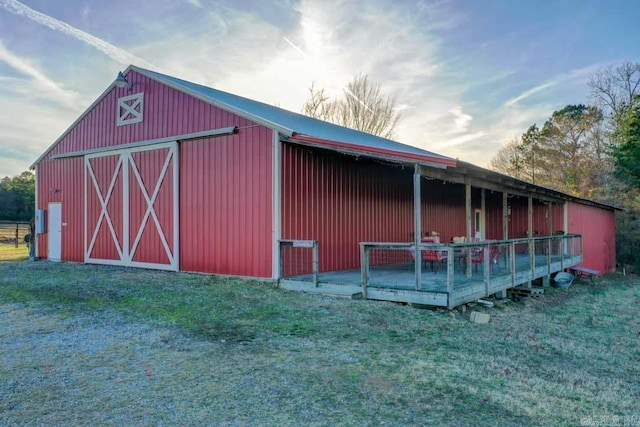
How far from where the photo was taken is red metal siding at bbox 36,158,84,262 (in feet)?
42.9

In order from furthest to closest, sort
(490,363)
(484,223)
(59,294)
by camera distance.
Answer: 1. (484,223)
2. (59,294)
3. (490,363)

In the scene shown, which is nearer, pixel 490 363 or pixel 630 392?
pixel 630 392

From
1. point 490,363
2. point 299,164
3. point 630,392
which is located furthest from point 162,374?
point 299,164

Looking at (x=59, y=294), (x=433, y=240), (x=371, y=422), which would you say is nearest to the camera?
(x=371, y=422)

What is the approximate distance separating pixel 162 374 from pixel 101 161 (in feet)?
33.6

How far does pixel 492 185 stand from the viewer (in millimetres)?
10859

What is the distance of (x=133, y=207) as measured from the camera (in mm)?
11500

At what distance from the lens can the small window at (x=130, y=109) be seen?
11461mm

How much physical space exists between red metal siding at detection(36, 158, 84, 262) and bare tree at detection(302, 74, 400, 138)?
16405 mm

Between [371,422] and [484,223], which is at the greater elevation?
[484,223]

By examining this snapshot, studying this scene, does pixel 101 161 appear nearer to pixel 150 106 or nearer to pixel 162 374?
pixel 150 106

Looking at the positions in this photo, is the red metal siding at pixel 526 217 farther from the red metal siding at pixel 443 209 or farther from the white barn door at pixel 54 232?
the white barn door at pixel 54 232

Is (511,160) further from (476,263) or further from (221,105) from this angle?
(221,105)

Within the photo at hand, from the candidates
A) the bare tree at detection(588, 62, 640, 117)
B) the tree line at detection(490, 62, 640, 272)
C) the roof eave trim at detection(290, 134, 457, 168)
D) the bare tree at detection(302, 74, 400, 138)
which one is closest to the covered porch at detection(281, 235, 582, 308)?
the roof eave trim at detection(290, 134, 457, 168)
